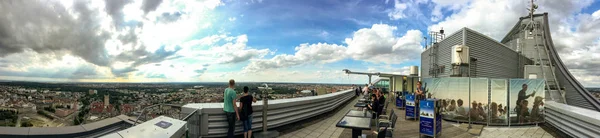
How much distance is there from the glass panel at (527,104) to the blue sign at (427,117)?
13.6ft

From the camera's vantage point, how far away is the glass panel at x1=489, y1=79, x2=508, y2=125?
8461mm

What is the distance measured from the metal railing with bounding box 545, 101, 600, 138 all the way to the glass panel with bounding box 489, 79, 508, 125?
3.88 ft

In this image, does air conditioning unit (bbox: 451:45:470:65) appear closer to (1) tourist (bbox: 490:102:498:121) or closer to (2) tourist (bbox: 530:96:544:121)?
(2) tourist (bbox: 530:96:544:121)

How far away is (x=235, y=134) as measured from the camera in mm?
5438

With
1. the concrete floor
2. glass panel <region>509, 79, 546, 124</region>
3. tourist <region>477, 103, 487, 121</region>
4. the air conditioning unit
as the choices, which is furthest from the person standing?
the air conditioning unit

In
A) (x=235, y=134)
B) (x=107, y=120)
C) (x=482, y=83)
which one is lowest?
(x=107, y=120)

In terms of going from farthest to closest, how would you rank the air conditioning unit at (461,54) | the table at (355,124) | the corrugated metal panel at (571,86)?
the corrugated metal panel at (571,86) < the air conditioning unit at (461,54) < the table at (355,124)

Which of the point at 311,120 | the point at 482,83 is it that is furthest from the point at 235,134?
the point at 482,83

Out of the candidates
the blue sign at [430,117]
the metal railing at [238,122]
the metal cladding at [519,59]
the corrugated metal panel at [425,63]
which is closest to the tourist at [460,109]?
the blue sign at [430,117]

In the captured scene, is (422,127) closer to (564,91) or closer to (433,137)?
(433,137)

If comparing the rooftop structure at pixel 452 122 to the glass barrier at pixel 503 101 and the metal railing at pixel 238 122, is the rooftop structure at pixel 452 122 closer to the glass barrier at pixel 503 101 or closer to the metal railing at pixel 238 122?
the metal railing at pixel 238 122

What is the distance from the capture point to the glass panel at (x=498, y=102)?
8.46 m

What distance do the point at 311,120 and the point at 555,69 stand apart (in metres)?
30.1

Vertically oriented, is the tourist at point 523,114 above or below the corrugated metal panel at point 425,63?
below
